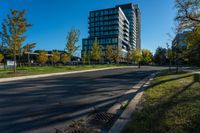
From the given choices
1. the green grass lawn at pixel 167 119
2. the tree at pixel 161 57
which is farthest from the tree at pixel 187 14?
the tree at pixel 161 57

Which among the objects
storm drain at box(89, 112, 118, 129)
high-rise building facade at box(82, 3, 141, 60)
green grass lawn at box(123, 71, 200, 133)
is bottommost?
storm drain at box(89, 112, 118, 129)

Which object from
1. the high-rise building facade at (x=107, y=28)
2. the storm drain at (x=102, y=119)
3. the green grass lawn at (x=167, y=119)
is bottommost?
the storm drain at (x=102, y=119)

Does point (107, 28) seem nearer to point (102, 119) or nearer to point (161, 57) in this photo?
point (161, 57)

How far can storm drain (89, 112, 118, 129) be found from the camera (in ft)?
14.5

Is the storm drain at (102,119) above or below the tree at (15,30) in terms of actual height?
below

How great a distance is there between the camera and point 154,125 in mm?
3941

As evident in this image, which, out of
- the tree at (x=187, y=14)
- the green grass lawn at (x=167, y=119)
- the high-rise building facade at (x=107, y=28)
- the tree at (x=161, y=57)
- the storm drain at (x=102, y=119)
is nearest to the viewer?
the green grass lawn at (x=167, y=119)

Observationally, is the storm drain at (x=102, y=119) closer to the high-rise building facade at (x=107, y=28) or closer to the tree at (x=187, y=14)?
the tree at (x=187, y=14)

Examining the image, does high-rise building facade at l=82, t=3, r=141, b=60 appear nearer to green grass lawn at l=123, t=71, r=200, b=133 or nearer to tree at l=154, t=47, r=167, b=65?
tree at l=154, t=47, r=167, b=65

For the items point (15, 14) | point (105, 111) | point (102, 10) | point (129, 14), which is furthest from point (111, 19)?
point (105, 111)

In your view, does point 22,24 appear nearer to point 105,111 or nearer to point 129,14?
point 105,111

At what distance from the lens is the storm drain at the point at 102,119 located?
14.5 ft

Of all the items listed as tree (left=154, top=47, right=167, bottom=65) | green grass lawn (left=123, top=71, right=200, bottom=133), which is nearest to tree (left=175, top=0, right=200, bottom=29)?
green grass lawn (left=123, top=71, right=200, bottom=133)

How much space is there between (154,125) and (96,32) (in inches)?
3737
